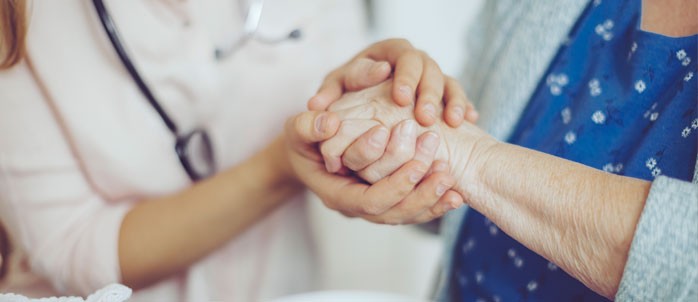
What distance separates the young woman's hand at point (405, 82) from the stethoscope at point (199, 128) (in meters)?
0.13

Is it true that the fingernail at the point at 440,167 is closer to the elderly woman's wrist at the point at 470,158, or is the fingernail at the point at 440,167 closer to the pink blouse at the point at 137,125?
the elderly woman's wrist at the point at 470,158

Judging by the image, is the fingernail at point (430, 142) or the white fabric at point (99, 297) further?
the fingernail at point (430, 142)

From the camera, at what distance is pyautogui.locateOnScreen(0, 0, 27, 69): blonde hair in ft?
1.39

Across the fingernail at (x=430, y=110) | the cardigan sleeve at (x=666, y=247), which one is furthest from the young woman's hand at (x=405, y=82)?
the cardigan sleeve at (x=666, y=247)

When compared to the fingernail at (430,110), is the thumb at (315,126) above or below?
below

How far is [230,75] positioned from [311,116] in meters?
0.18

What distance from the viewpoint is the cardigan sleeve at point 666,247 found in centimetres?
38

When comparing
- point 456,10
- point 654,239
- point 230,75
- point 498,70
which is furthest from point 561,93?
point 456,10

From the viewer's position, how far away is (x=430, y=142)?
549 millimetres

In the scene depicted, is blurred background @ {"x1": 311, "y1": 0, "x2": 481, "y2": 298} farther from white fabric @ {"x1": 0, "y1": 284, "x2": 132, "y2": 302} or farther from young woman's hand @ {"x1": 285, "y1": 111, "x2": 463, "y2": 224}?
white fabric @ {"x1": 0, "y1": 284, "x2": 132, "y2": 302}

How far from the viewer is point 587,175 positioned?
1.52 feet

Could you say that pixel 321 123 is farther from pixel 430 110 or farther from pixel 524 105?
pixel 524 105

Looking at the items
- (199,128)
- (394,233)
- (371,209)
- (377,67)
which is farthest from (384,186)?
(394,233)

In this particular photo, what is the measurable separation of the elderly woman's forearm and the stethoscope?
313 millimetres
